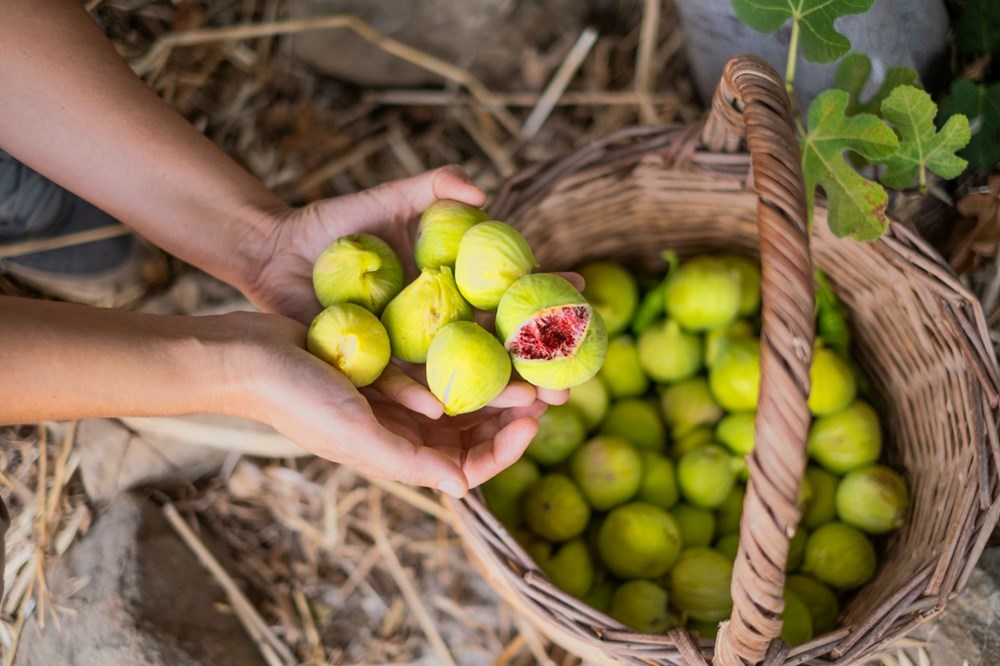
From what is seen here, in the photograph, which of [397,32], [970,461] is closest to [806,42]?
[970,461]

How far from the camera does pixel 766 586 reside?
1.17 meters

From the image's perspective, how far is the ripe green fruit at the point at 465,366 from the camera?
135cm

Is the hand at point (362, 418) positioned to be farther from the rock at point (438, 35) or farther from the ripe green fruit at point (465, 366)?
the rock at point (438, 35)

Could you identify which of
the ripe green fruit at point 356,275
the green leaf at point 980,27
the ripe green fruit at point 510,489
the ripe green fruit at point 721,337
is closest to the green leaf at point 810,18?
the green leaf at point 980,27

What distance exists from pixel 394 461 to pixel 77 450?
1251mm

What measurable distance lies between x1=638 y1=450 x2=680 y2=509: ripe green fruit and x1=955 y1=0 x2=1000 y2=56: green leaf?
4.12 ft

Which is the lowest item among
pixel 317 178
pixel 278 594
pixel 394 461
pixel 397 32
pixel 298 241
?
pixel 278 594

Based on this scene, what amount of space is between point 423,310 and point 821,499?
44.7 inches

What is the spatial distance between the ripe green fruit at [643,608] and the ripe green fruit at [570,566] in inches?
3.5

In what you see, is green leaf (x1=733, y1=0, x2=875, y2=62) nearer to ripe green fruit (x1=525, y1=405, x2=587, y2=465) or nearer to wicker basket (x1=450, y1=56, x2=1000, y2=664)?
wicker basket (x1=450, y1=56, x2=1000, y2=664)

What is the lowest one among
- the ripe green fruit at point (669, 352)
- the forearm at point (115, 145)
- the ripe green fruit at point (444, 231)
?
the ripe green fruit at point (669, 352)

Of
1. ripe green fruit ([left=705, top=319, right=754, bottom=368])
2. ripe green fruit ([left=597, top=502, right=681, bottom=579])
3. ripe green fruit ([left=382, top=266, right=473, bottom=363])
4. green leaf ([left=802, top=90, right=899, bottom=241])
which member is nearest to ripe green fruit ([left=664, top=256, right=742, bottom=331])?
ripe green fruit ([left=705, top=319, right=754, bottom=368])

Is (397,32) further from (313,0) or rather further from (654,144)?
(654,144)

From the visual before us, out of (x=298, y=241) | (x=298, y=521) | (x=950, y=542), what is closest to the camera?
(x=950, y=542)
